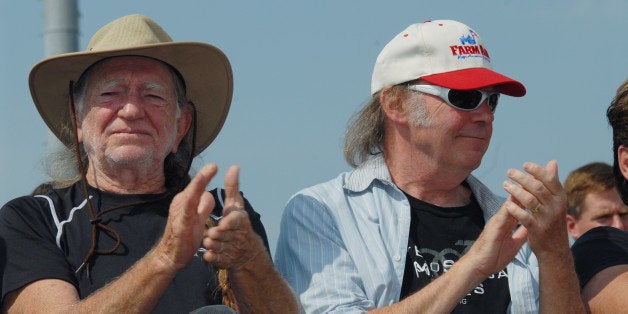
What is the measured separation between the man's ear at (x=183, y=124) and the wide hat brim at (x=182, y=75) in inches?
3.0

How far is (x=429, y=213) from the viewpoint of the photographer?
506cm

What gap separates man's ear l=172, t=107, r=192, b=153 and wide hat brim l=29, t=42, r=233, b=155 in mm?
75

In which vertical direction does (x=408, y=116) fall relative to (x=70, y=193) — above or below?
above

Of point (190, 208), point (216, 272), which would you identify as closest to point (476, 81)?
point (216, 272)

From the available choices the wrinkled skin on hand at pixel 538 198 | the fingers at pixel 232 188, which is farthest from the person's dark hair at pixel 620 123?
the fingers at pixel 232 188

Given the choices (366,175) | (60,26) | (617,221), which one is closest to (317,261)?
(366,175)

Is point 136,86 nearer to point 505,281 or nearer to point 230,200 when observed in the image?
point 230,200

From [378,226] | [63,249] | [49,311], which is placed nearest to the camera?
[49,311]

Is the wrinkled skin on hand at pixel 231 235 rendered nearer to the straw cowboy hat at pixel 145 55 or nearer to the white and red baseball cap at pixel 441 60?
the straw cowboy hat at pixel 145 55

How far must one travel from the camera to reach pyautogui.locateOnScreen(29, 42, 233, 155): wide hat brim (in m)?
5.02

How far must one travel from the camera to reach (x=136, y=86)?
196 inches

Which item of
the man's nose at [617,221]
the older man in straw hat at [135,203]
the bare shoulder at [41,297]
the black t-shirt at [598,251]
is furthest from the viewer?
the man's nose at [617,221]

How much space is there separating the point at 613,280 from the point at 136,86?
2094 mm

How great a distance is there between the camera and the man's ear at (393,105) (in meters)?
5.24
